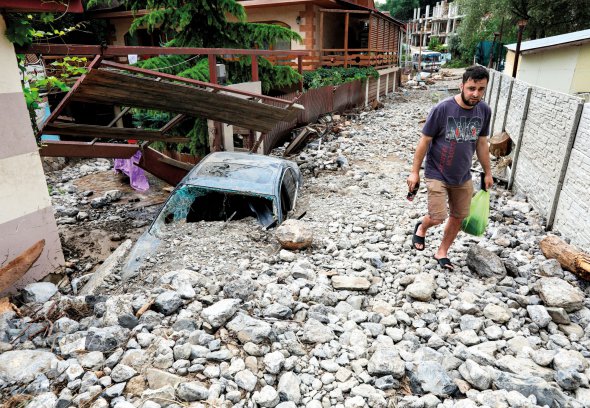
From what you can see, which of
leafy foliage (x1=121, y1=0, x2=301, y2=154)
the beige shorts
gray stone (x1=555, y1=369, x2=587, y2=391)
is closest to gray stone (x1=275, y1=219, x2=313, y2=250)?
the beige shorts

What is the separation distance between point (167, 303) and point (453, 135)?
2.99 meters

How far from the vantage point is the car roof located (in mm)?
5176

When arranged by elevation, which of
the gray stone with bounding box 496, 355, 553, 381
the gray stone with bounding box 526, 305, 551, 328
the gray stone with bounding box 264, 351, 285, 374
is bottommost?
the gray stone with bounding box 526, 305, 551, 328

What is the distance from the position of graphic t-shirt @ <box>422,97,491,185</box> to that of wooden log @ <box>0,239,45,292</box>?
153 inches

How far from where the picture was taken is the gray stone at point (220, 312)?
10.2 feet

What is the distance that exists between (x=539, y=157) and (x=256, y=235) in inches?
178

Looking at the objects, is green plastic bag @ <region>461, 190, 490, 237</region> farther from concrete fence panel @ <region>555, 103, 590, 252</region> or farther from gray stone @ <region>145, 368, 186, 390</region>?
gray stone @ <region>145, 368, 186, 390</region>

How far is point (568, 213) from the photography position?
4.93 meters

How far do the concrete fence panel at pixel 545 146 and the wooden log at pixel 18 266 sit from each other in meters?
6.17

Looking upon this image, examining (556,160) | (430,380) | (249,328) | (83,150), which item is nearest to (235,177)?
(83,150)

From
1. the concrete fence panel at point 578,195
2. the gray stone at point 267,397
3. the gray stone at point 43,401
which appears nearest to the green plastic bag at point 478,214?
the concrete fence panel at point 578,195

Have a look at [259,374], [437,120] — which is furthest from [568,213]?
[259,374]

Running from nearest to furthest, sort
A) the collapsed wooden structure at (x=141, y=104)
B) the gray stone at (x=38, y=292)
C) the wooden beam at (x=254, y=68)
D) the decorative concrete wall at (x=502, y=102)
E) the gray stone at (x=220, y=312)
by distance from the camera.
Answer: the gray stone at (x=220, y=312) → the gray stone at (x=38, y=292) → the collapsed wooden structure at (x=141, y=104) → the decorative concrete wall at (x=502, y=102) → the wooden beam at (x=254, y=68)

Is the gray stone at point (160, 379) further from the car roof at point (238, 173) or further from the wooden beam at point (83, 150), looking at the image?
the wooden beam at point (83, 150)
